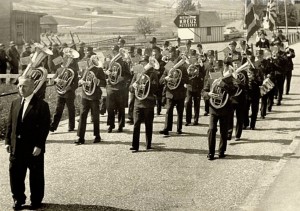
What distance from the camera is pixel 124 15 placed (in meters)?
145

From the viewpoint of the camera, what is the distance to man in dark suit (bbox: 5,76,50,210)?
847 centimetres

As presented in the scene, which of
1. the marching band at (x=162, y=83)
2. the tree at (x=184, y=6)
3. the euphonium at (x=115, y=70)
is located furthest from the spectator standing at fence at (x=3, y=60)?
the tree at (x=184, y=6)

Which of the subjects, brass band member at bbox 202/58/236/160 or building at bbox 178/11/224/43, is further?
building at bbox 178/11/224/43

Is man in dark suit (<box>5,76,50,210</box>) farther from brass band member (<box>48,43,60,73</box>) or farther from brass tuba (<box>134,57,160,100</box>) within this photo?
brass band member (<box>48,43,60,73</box>)

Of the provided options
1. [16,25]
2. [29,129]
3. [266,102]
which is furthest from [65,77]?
[16,25]

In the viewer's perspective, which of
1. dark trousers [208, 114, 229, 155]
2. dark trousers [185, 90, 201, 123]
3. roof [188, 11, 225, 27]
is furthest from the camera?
roof [188, 11, 225, 27]

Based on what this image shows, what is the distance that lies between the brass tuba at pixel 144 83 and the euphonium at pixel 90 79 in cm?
128

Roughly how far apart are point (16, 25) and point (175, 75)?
97.8 feet

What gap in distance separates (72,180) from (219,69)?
4.69 m

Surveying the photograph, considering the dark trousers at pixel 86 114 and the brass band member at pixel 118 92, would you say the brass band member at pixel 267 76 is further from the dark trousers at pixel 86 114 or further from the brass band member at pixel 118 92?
the dark trousers at pixel 86 114

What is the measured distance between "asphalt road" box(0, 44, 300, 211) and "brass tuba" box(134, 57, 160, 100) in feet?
4.10

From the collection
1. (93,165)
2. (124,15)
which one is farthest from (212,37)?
(124,15)

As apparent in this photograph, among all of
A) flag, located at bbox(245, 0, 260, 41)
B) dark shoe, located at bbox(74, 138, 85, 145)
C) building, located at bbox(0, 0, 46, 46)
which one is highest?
building, located at bbox(0, 0, 46, 46)

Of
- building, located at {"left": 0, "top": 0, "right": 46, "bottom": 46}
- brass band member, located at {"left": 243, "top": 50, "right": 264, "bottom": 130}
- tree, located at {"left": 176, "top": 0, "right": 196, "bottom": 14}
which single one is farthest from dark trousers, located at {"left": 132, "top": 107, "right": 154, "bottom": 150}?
tree, located at {"left": 176, "top": 0, "right": 196, "bottom": 14}
